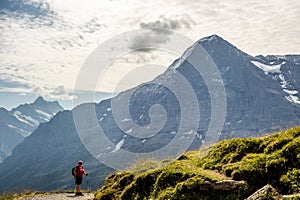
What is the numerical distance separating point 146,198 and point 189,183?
259cm

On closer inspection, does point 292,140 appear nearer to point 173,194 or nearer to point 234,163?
point 234,163

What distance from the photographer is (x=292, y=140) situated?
13.6m

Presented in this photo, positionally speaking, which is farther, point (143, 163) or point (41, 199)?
point (41, 199)

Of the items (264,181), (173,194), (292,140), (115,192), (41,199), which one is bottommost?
(41,199)

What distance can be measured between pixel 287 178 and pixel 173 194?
15.7 ft

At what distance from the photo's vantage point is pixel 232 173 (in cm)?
1350

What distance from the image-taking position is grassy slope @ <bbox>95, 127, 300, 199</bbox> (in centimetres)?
1261

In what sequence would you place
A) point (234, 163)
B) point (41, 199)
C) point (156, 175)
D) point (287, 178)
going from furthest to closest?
point (41, 199)
point (156, 175)
point (234, 163)
point (287, 178)

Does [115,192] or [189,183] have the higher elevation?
[189,183]

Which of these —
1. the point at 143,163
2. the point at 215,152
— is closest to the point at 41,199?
the point at 143,163

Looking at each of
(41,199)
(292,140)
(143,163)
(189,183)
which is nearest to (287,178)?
(292,140)

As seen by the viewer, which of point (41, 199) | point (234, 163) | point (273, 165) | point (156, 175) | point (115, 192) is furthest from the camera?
point (41, 199)

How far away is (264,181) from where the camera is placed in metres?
12.7

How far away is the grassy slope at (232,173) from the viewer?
12.6 m
